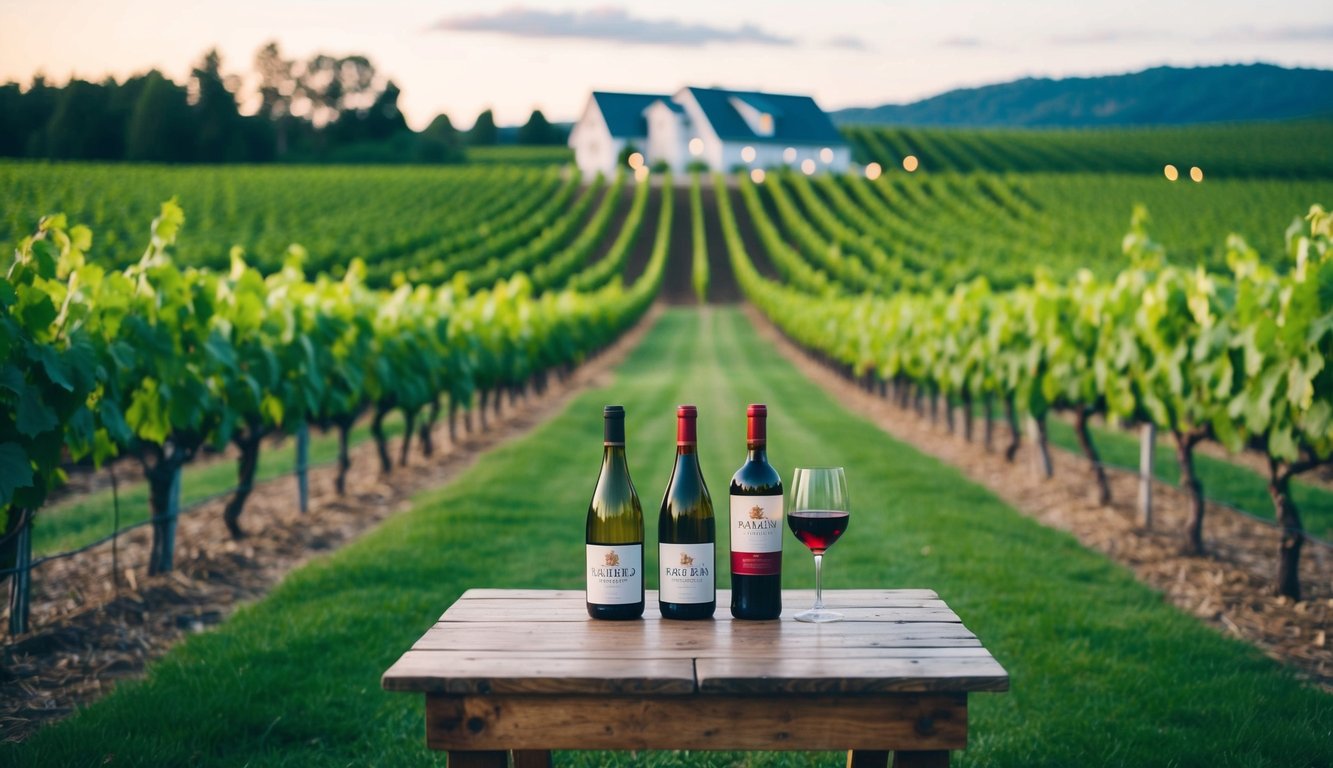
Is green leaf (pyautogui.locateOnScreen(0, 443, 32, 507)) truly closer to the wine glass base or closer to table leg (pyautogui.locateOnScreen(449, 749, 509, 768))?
table leg (pyautogui.locateOnScreen(449, 749, 509, 768))

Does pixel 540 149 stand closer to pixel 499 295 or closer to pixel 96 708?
pixel 499 295

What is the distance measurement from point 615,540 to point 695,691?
58 centimetres

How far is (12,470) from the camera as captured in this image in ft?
12.9

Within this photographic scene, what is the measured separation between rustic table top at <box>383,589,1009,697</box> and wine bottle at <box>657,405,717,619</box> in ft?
0.17

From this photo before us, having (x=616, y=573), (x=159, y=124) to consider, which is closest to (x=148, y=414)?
(x=616, y=573)

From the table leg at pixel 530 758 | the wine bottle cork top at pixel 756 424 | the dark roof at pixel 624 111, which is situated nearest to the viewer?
the wine bottle cork top at pixel 756 424

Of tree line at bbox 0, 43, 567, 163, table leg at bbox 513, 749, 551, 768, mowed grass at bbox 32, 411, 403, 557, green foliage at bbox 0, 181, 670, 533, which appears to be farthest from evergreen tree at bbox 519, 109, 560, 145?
table leg at bbox 513, 749, 551, 768

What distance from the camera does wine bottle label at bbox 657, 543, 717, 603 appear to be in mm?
2447

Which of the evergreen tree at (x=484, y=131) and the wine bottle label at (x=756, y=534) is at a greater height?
the evergreen tree at (x=484, y=131)

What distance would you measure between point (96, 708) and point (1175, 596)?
550 centimetres

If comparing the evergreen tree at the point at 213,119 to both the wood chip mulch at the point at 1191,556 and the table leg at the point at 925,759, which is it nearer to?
the wood chip mulch at the point at 1191,556

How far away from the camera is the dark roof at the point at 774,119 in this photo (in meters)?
76.0

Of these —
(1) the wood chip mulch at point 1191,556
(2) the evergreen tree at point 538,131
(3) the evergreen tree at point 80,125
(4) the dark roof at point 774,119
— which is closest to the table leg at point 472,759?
(1) the wood chip mulch at point 1191,556

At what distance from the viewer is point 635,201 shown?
60594 mm
